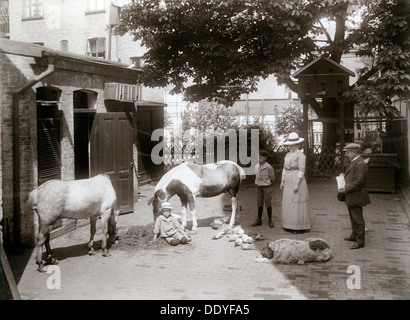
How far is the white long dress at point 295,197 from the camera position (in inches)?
408

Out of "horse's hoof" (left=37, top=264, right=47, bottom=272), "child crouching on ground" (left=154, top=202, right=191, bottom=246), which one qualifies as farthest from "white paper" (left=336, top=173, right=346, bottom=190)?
"horse's hoof" (left=37, top=264, right=47, bottom=272)

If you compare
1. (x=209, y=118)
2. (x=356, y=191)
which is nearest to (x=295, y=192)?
(x=356, y=191)

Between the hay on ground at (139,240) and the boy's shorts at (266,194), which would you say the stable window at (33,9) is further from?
the boy's shorts at (266,194)

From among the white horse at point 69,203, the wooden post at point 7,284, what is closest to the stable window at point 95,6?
the white horse at point 69,203

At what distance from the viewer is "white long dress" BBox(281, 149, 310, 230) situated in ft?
34.0

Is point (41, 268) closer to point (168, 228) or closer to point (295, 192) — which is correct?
point (168, 228)

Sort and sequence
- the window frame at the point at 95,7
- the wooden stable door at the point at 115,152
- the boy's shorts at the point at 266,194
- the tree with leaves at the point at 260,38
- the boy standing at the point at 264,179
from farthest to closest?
the window frame at the point at 95,7, the tree with leaves at the point at 260,38, the wooden stable door at the point at 115,152, the boy's shorts at the point at 266,194, the boy standing at the point at 264,179

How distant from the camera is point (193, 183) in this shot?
10891 millimetres

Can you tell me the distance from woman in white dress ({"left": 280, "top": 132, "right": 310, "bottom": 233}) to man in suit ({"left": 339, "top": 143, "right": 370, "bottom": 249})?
4.25 ft

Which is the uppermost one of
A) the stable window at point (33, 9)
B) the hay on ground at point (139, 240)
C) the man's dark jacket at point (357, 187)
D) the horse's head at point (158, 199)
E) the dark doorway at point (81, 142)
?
the stable window at point (33, 9)

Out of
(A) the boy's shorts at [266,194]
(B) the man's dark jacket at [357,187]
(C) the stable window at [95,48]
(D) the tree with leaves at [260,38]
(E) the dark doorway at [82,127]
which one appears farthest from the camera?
(C) the stable window at [95,48]
